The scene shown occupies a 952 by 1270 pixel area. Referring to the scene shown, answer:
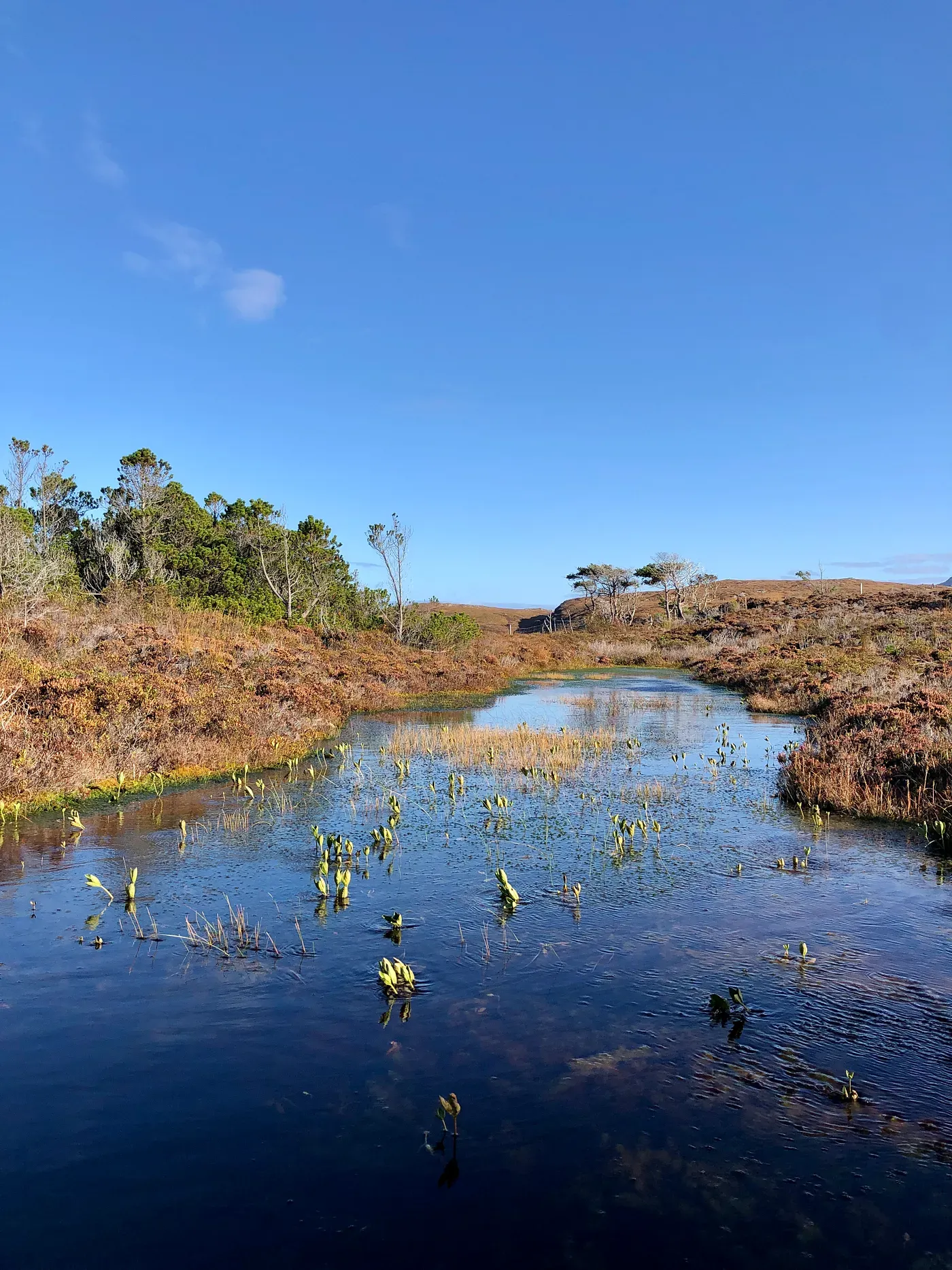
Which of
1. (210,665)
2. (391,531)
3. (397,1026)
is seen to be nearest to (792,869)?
(397,1026)

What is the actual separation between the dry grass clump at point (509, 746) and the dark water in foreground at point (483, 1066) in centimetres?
729

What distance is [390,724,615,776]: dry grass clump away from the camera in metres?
19.3

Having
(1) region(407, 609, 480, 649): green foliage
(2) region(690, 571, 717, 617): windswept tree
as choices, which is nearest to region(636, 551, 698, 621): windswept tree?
(2) region(690, 571, 717, 617): windswept tree

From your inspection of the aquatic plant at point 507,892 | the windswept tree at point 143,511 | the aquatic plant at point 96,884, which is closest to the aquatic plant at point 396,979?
the aquatic plant at point 507,892

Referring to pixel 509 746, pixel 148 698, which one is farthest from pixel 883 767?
pixel 148 698

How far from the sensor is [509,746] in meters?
21.2

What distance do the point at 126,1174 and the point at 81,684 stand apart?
1335 cm

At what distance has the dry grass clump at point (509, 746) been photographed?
19.3 meters

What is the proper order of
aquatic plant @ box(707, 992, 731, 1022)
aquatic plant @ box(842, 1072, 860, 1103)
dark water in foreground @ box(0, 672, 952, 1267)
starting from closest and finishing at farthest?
dark water in foreground @ box(0, 672, 952, 1267) → aquatic plant @ box(842, 1072, 860, 1103) → aquatic plant @ box(707, 992, 731, 1022)

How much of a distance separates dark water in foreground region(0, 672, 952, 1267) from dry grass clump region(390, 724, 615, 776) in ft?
23.9

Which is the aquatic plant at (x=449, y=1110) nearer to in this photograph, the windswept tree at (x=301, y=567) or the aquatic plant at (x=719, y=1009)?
the aquatic plant at (x=719, y=1009)

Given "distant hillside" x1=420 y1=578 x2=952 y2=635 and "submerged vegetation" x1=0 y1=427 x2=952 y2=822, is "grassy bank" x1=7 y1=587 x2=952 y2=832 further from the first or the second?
"distant hillside" x1=420 y1=578 x2=952 y2=635

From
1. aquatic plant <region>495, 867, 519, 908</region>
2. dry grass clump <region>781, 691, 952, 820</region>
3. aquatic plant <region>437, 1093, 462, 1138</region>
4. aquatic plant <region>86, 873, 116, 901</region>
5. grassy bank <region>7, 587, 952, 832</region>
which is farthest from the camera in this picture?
grassy bank <region>7, 587, 952, 832</region>

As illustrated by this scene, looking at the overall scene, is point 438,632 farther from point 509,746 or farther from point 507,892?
point 507,892
